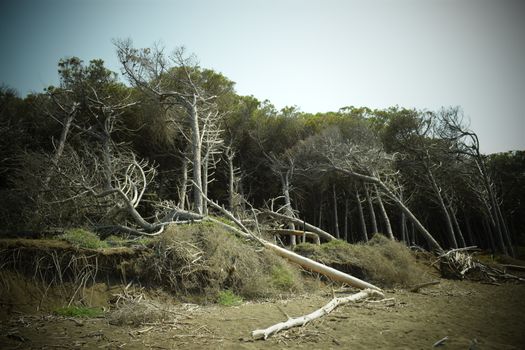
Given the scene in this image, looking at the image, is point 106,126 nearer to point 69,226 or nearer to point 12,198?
point 12,198

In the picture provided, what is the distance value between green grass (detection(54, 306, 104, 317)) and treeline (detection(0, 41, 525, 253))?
3203 mm

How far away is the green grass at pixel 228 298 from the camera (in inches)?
240

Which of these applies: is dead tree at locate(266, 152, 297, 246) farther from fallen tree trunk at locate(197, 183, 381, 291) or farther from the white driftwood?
the white driftwood

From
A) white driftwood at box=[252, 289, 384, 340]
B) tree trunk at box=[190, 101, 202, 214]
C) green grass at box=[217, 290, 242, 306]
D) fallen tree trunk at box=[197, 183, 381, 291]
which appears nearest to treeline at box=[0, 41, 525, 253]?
tree trunk at box=[190, 101, 202, 214]

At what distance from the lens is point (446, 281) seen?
9375 mm

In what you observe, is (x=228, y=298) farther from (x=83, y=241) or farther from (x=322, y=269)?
(x=83, y=241)

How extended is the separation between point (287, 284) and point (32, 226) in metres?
7.31

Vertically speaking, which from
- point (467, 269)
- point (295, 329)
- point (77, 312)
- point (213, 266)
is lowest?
point (467, 269)

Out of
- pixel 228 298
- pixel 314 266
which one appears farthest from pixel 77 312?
pixel 314 266

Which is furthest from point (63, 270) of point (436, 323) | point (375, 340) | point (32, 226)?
point (436, 323)

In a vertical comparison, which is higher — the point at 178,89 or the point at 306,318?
the point at 178,89

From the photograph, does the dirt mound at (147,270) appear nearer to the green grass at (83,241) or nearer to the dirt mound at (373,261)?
the green grass at (83,241)

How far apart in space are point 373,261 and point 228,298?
16.9 ft

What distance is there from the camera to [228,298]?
625 cm
